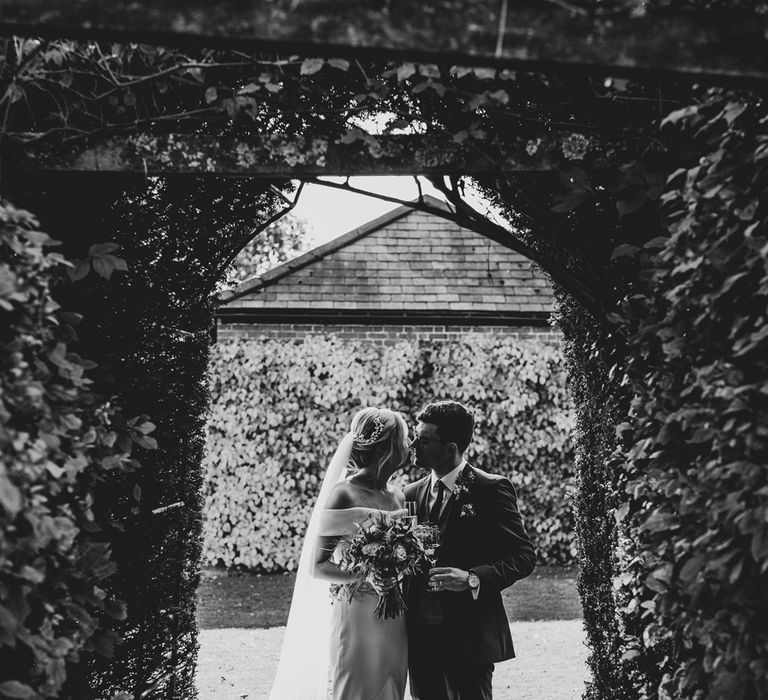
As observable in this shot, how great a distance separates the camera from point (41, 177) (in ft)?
11.4

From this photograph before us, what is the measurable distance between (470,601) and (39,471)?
2624mm

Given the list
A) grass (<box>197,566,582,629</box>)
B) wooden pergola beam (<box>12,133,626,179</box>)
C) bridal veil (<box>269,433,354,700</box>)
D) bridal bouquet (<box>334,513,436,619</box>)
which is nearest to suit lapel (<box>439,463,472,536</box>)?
bridal bouquet (<box>334,513,436,619</box>)

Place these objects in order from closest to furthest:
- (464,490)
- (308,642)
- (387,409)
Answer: (464,490)
(387,409)
(308,642)

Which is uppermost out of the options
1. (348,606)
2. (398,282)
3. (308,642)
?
(398,282)

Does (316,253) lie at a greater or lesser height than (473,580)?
greater

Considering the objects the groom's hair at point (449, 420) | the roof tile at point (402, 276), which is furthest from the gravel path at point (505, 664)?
the roof tile at point (402, 276)

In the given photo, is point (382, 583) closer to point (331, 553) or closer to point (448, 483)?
point (331, 553)

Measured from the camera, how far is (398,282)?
515 inches

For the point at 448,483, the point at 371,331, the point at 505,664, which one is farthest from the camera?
the point at 371,331

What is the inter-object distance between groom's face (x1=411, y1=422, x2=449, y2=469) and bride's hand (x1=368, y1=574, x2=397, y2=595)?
665 millimetres

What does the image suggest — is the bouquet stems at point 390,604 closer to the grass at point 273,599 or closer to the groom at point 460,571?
the groom at point 460,571

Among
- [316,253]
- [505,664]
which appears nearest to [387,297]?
[316,253]

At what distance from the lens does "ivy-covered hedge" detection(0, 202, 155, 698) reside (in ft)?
7.93

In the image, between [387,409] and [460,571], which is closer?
[460,571]
